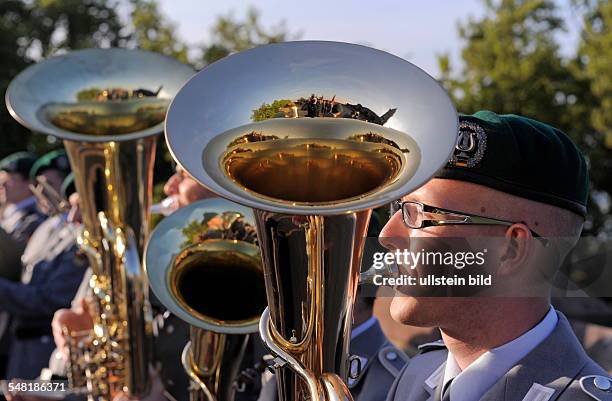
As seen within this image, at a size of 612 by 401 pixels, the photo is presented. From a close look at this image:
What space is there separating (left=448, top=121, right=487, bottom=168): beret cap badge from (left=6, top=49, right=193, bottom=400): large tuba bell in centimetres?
163

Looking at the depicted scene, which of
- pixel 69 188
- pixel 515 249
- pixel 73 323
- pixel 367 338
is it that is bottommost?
pixel 69 188

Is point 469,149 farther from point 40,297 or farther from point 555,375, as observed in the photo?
point 40,297

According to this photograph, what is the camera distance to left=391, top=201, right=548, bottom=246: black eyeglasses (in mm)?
1852

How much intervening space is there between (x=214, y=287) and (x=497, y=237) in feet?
3.67

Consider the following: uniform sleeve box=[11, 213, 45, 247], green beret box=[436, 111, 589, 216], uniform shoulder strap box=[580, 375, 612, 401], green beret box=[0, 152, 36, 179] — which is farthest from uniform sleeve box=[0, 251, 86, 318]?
uniform shoulder strap box=[580, 375, 612, 401]

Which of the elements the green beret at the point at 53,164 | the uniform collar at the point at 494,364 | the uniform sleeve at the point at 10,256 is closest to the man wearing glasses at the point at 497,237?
the uniform collar at the point at 494,364

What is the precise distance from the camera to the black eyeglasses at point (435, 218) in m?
1.85

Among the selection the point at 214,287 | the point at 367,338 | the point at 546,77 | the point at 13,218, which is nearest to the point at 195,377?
the point at 214,287

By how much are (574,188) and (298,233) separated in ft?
2.34

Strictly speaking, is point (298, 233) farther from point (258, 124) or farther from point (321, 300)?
point (258, 124)

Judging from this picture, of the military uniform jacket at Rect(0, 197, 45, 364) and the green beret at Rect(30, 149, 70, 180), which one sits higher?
the green beret at Rect(30, 149, 70, 180)

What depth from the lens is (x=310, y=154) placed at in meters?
1.65

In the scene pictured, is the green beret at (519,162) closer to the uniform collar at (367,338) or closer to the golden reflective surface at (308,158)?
the golden reflective surface at (308,158)

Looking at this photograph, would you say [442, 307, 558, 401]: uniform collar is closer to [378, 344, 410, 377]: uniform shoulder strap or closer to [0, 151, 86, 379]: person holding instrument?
[378, 344, 410, 377]: uniform shoulder strap
